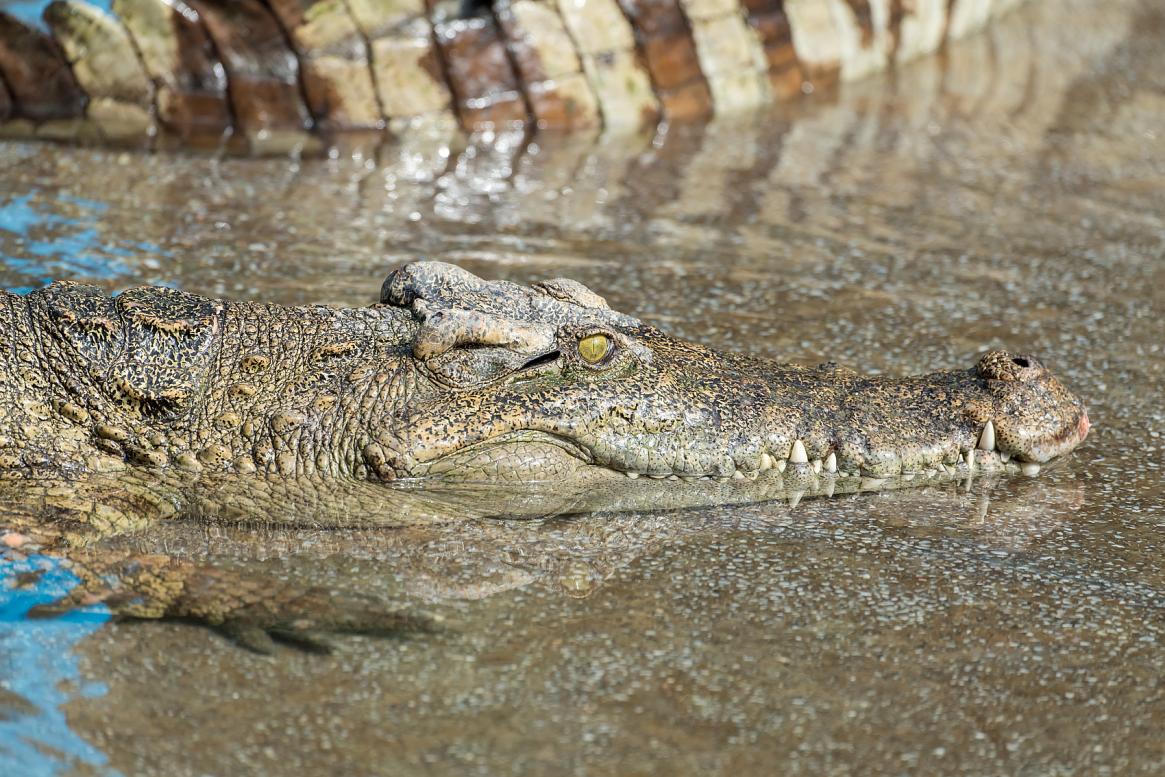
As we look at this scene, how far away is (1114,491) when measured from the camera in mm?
4074

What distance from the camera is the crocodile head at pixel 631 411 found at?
3.79 metres

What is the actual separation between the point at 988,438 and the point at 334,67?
15.2 ft

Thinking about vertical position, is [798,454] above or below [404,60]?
below

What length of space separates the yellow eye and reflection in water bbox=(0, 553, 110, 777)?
1.45 meters

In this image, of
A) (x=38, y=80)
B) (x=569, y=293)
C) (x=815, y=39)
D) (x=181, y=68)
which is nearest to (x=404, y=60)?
(x=181, y=68)

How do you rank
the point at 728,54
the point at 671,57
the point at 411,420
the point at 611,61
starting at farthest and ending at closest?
the point at 728,54, the point at 671,57, the point at 611,61, the point at 411,420

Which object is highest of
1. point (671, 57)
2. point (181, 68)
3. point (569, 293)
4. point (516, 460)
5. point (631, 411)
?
point (181, 68)

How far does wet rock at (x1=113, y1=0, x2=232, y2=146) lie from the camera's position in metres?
7.16

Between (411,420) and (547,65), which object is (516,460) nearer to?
(411,420)

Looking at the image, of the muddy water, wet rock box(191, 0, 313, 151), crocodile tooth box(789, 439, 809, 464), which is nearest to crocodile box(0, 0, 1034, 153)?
wet rock box(191, 0, 313, 151)

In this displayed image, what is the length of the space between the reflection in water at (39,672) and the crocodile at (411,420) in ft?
1.06

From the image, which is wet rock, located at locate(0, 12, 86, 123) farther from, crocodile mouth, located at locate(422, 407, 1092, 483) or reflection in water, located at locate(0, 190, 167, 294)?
crocodile mouth, located at locate(422, 407, 1092, 483)

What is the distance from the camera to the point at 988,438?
395 cm

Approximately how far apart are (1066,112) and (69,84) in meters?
5.91
